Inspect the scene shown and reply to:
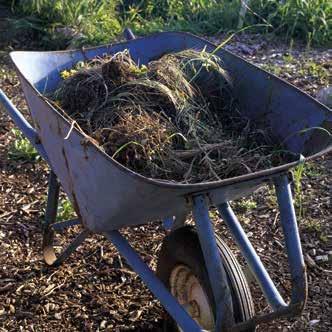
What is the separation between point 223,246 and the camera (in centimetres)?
251

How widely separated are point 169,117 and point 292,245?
0.65 meters

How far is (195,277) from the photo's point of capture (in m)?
2.52

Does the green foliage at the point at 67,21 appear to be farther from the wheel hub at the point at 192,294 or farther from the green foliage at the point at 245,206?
the wheel hub at the point at 192,294

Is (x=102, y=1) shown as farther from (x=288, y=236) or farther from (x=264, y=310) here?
(x=288, y=236)

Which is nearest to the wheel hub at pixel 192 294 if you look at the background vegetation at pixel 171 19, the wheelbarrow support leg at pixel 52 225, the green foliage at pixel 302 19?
the wheelbarrow support leg at pixel 52 225

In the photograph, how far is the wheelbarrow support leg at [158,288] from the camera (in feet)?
7.23

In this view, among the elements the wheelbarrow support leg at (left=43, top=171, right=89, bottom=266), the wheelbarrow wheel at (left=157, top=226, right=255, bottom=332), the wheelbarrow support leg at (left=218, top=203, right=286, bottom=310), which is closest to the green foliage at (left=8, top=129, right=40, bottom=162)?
the wheelbarrow support leg at (left=43, top=171, right=89, bottom=266)

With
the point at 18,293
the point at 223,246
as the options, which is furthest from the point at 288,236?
the point at 18,293

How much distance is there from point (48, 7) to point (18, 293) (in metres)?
3.20

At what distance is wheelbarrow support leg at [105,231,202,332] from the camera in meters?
2.21

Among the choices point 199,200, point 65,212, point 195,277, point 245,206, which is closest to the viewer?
point 199,200

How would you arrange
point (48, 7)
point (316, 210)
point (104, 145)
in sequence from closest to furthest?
point (104, 145) → point (316, 210) → point (48, 7)

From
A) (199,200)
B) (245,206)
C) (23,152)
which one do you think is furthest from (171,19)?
(199,200)

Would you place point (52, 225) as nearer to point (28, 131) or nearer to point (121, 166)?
point (28, 131)
